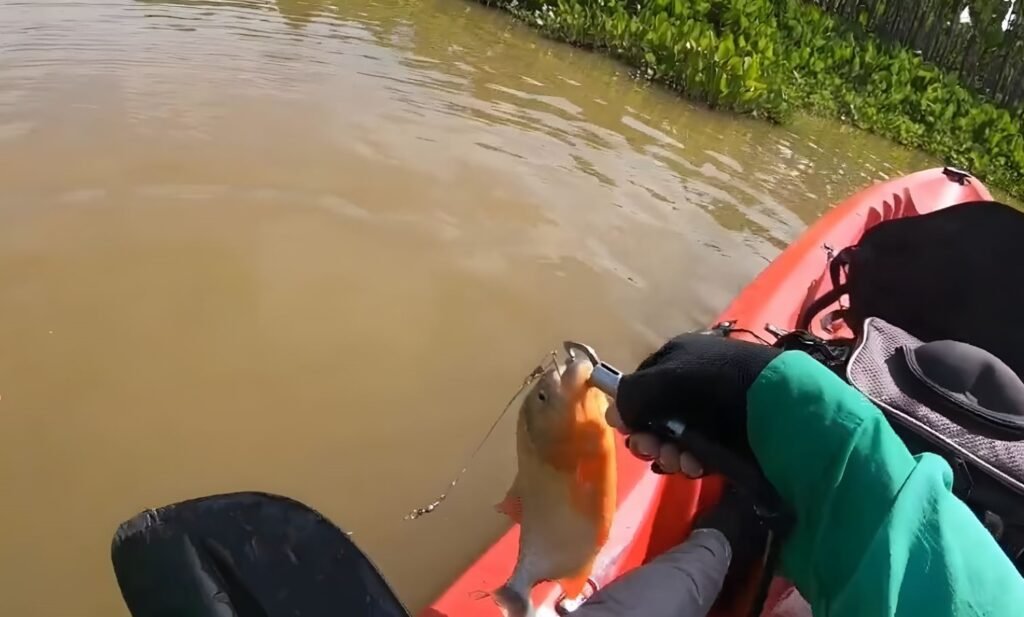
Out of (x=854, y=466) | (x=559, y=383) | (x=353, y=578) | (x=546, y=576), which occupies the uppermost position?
(x=854, y=466)

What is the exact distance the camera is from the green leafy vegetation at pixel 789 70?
6.56m

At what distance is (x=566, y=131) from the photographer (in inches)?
210

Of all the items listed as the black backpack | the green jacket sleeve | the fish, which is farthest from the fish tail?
the black backpack

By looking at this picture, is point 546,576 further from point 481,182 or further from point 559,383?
point 481,182

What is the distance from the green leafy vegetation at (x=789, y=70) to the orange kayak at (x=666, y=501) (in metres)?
3.40

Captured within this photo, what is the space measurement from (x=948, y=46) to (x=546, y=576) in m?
9.73

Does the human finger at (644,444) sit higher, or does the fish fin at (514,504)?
the human finger at (644,444)

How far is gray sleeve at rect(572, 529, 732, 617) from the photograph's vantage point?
1.56 metres

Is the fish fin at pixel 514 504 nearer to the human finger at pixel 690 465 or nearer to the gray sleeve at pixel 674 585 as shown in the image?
the gray sleeve at pixel 674 585

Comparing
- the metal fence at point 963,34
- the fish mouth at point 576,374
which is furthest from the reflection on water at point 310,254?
the metal fence at point 963,34

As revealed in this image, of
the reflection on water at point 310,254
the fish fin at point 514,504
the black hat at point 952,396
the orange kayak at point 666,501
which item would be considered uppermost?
the black hat at point 952,396

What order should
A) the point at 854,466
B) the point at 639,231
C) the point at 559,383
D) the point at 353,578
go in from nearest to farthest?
the point at 854,466 → the point at 353,578 → the point at 559,383 → the point at 639,231

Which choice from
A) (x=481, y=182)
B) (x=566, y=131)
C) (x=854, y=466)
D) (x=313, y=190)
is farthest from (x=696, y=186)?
(x=854, y=466)

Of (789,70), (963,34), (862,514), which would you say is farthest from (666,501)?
(963,34)
